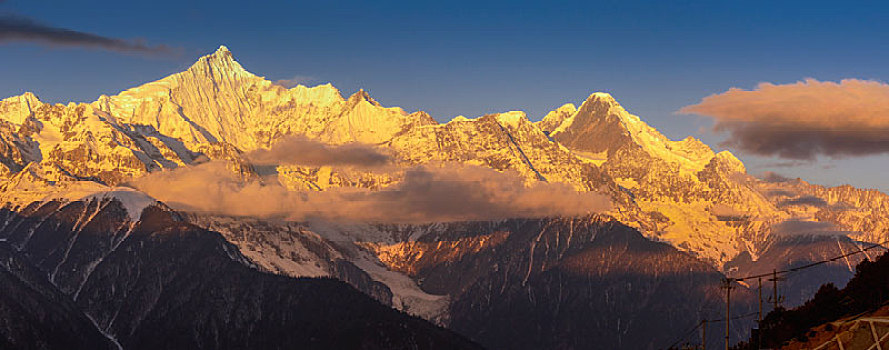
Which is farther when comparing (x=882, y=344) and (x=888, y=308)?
(x=888, y=308)

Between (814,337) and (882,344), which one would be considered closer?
(882,344)

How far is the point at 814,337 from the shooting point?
652ft

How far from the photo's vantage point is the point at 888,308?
195875 mm

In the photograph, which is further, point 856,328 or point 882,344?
point 856,328

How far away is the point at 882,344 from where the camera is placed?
176 m

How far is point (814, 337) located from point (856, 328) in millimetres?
11652

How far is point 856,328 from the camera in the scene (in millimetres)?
187875

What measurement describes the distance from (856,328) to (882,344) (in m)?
11.7

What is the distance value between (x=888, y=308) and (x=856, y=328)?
10889 millimetres

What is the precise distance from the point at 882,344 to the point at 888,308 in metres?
21.1
